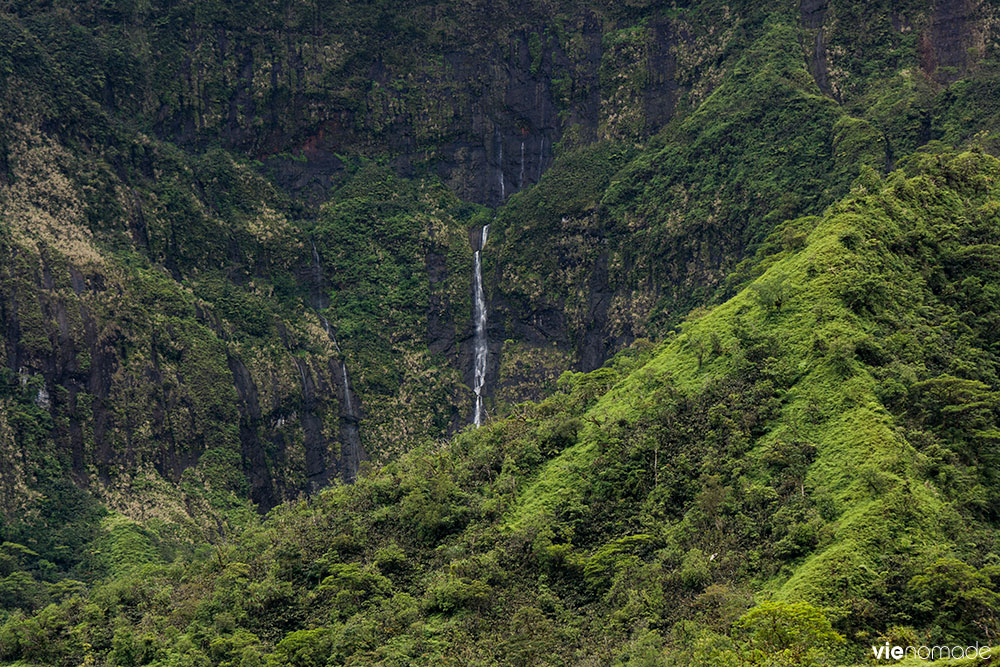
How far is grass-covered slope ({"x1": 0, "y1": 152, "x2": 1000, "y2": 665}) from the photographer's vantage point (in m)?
29.8

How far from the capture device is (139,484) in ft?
229

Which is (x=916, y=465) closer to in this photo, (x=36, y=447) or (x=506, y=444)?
(x=506, y=444)

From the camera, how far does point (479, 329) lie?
3406 inches

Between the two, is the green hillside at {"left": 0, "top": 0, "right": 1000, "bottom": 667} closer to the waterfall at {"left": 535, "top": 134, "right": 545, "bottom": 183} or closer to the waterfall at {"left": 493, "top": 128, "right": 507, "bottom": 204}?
the waterfall at {"left": 535, "top": 134, "right": 545, "bottom": 183}

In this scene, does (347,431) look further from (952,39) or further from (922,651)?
(922,651)

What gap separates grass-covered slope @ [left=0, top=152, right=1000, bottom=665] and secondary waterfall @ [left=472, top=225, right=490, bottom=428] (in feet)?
Answer: 114

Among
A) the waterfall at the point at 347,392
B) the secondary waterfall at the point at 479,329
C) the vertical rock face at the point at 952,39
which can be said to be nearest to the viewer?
the vertical rock face at the point at 952,39

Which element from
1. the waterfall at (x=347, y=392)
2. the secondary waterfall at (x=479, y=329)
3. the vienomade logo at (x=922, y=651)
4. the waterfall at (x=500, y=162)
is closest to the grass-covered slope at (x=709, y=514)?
the vienomade logo at (x=922, y=651)

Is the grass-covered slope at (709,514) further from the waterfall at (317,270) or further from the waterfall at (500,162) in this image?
Result: the waterfall at (500,162)

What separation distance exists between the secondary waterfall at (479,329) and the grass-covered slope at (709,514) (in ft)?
114

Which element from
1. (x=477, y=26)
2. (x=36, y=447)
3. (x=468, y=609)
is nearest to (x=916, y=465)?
(x=468, y=609)

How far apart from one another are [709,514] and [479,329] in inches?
2070

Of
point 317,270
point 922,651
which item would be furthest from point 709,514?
point 317,270

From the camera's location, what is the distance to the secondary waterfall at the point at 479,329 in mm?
83562
